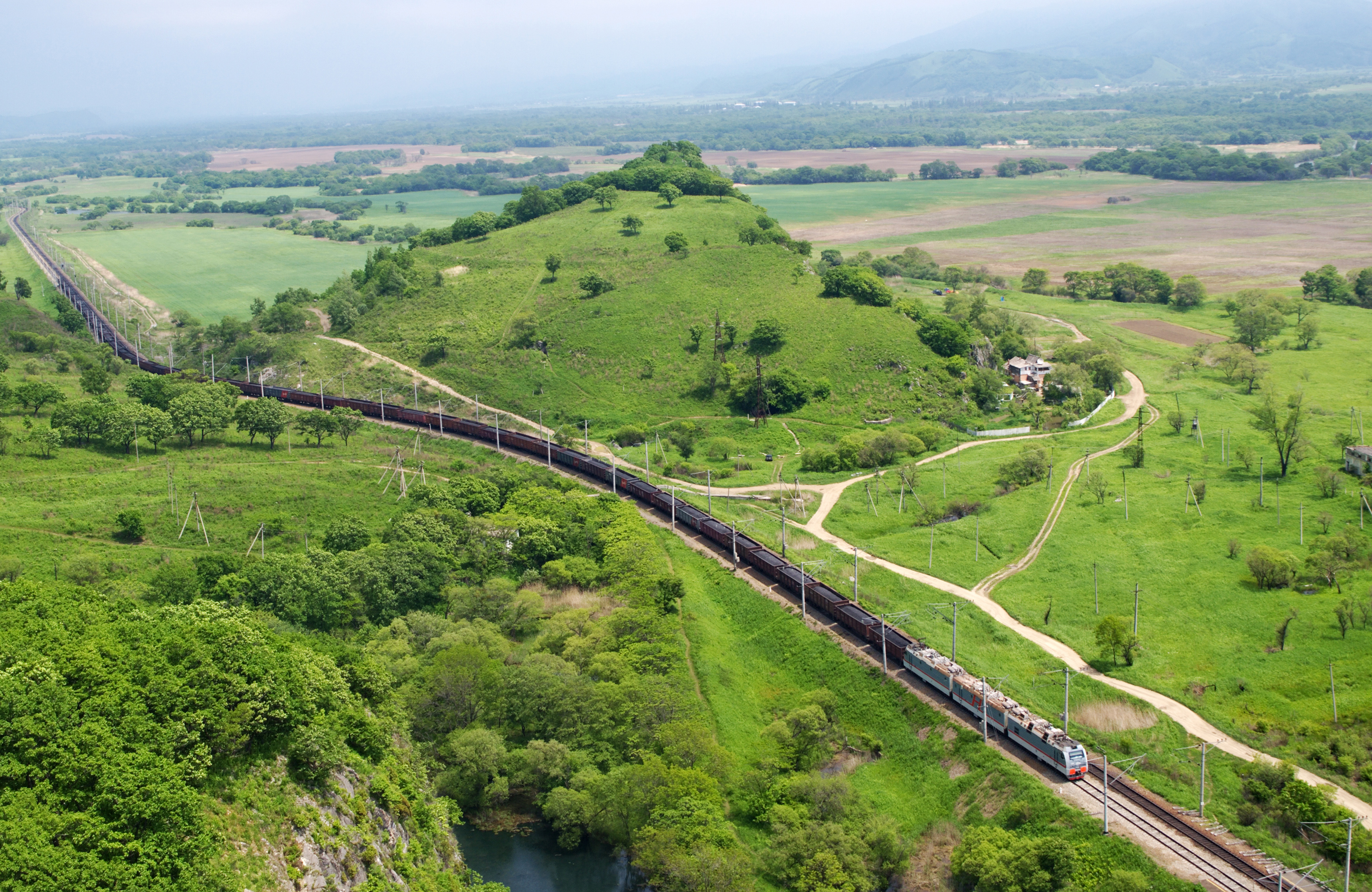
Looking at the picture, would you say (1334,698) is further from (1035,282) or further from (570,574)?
(1035,282)

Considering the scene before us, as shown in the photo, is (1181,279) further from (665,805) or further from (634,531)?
(665,805)

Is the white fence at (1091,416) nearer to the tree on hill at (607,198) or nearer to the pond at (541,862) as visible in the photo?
the pond at (541,862)

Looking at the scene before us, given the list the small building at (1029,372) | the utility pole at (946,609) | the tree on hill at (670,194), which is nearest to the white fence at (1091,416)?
the small building at (1029,372)

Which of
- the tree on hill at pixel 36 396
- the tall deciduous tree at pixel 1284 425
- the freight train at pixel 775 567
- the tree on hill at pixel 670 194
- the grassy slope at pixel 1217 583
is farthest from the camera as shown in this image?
the tree on hill at pixel 670 194

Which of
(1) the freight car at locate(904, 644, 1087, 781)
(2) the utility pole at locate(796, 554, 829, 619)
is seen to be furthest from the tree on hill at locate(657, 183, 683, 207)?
(1) the freight car at locate(904, 644, 1087, 781)

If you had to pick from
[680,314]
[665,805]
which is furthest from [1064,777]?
[680,314]

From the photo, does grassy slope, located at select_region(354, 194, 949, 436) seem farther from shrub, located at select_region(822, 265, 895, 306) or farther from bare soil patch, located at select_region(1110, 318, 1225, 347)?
bare soil patch, located at select_region(1110, 318, 1225, 347)
